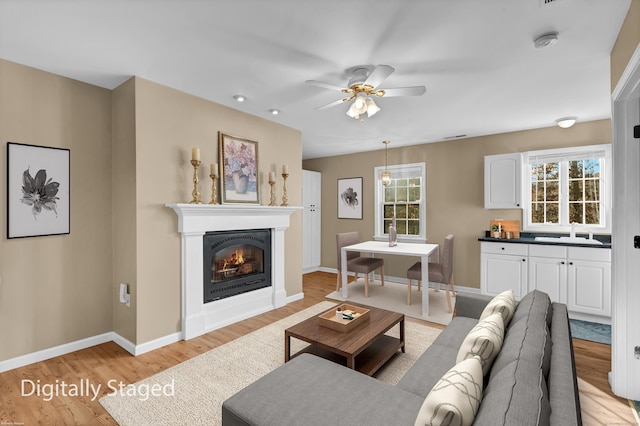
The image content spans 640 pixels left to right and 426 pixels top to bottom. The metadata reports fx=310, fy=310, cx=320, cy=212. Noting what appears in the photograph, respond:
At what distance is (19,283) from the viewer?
255 cm

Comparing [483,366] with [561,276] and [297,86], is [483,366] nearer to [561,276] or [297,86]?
[297,86]

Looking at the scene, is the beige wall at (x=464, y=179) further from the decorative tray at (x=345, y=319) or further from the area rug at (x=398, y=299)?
the decorative tray at (x=345, y=319)

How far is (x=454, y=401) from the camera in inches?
38.7

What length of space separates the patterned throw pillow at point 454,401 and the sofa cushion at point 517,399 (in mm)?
31

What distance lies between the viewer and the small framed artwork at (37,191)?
2.51m

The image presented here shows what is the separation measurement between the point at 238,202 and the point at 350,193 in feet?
9.89

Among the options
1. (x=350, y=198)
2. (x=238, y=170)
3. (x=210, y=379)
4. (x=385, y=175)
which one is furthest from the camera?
(x=350, y=198)

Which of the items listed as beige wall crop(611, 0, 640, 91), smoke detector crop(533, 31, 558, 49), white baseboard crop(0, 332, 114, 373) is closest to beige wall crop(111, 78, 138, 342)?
white baseboard crop(0, 332, 114, 373)

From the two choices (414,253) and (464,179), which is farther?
(464,179)

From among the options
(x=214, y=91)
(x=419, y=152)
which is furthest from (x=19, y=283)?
(x=419, y=152)

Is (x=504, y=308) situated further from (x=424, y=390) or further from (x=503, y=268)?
(x=503, y=268)

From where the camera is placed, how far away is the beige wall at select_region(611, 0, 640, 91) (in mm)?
1700

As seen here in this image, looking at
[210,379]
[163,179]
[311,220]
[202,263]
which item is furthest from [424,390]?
[311,220]

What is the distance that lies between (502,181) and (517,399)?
4154 mm
